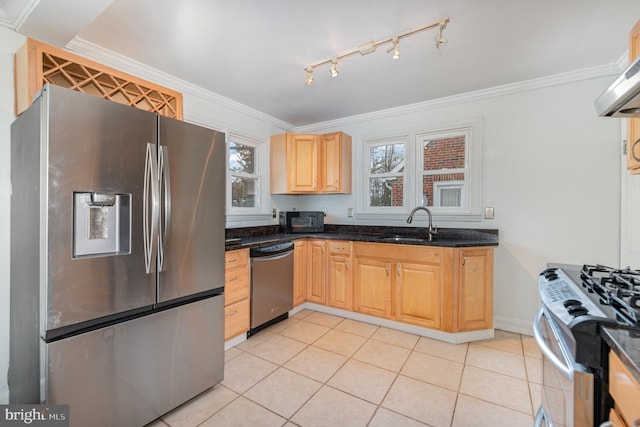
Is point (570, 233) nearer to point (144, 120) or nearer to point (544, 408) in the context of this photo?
point (544, 408)

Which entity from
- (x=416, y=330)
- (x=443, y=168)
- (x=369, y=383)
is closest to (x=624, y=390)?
(x=369, y=383)

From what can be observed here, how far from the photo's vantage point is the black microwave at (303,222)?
3838 millimetres

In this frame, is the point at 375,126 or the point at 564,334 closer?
the point at 564,334

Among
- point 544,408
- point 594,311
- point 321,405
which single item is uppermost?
point 594,311

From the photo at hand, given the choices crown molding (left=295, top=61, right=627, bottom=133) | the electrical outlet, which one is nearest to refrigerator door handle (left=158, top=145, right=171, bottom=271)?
crown molding (left=295, top=61, right=627, bottom=133)

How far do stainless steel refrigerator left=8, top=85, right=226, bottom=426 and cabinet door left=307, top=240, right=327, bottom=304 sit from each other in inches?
63.3

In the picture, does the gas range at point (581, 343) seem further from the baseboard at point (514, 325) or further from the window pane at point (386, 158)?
the window pane at point (386, 158)

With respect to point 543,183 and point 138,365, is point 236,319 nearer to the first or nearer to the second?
point 138,365

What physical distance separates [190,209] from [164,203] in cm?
17

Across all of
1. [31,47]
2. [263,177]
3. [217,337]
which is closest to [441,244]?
[217,337]

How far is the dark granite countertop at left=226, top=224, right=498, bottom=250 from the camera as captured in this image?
2648 mm

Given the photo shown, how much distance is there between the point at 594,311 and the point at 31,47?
291 centimetres

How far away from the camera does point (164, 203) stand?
1.61 meters

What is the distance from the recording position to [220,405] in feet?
5.83
